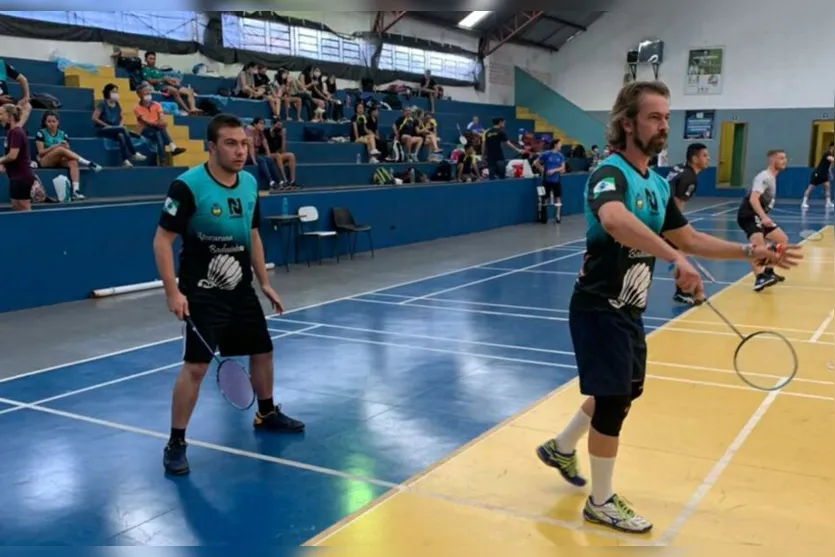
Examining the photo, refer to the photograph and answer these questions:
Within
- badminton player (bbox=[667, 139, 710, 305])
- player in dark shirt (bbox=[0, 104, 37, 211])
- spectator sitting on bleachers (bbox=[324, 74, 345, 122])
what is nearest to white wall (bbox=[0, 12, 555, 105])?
spectator sitting on bleachers (bbox=[324, 74, 345, 122])

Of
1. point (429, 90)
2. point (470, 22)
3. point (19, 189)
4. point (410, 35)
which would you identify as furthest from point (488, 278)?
point (470, 22)

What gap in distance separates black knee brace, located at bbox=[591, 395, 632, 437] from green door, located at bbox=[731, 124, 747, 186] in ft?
102

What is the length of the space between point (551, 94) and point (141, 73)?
21077mm

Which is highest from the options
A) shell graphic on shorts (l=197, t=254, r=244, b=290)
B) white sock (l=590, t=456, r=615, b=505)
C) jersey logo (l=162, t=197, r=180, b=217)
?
jersey logo (l=162, t=197, r=180, b=217)

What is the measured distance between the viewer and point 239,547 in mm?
3643

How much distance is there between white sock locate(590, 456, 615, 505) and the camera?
3.70 m

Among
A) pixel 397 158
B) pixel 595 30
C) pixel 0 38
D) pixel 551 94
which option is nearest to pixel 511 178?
pixel 397 158

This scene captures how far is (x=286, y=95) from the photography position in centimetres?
1869

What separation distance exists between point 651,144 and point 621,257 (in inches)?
19.8

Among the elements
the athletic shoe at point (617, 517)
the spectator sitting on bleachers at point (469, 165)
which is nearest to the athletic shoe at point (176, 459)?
the athletic shoe at point (617, 517)

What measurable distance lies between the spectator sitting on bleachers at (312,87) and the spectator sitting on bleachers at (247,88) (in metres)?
1.31

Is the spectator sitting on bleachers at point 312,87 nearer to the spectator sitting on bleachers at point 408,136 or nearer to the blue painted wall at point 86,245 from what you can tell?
the spectator sitting on bleachers at point 408,136

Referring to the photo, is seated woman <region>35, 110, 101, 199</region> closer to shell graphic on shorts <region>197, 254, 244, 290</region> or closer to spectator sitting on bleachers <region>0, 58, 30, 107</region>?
spectator sitting on bleachers <region>0, 58, 30, 107</region>

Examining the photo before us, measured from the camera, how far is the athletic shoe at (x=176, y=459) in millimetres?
4531
